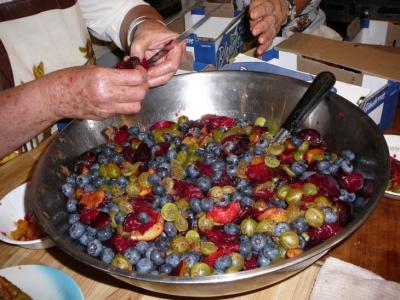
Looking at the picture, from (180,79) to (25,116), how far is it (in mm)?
510

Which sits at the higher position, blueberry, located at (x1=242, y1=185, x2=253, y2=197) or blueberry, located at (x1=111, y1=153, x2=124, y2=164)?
blueberry, located at (x1=111, y1=153, x2=124, y2=164)

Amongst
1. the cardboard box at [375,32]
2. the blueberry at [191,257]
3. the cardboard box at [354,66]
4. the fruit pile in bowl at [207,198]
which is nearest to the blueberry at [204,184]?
the fruit pile in bowl at [207,198]

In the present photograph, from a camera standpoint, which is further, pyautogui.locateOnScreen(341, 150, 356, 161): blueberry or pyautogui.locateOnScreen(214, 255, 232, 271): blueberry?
pyautogui.locateOnScreen(341, 150, 356, 161): blueberry

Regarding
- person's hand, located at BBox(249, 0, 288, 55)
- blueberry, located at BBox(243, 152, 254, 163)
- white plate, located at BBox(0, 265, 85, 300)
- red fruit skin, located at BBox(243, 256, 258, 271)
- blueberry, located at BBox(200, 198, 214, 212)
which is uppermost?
person's hand, located at BBox(249, 0, 288, 55)

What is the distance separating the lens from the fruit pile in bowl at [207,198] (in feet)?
2.91

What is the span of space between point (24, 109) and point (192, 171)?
48cm

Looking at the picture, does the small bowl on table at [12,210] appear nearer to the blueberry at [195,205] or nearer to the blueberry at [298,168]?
the blueberry at [195,205]

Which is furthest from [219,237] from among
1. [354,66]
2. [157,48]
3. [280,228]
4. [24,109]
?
[354,66]

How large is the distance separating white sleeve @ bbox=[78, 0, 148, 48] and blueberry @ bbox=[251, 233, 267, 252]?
1.12 metres

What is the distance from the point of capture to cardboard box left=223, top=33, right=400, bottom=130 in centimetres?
138

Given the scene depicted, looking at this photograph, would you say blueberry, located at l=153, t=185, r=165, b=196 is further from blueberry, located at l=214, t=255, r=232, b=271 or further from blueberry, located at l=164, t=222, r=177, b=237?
blueberry, located at l=214, t=255, r=232, b=271

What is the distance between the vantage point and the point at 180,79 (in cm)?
133

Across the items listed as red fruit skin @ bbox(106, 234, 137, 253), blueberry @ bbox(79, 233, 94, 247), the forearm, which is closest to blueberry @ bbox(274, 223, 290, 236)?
red fruit skin @ bbox(106, 234, 137, 253)

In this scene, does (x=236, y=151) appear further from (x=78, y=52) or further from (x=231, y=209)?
(x=78, y=52)
